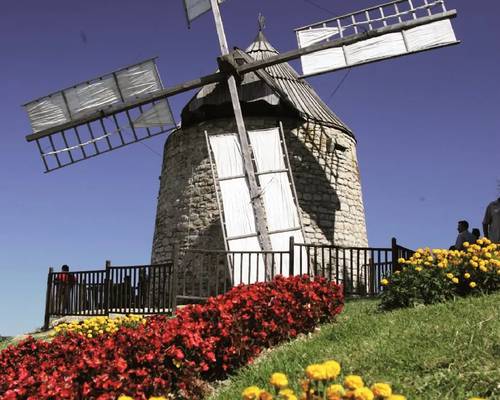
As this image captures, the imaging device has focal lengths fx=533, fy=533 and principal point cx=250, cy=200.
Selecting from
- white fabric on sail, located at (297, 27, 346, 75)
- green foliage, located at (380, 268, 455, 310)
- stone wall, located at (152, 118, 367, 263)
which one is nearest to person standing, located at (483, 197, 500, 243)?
green foliage, located at (380, 268, 455, 310)

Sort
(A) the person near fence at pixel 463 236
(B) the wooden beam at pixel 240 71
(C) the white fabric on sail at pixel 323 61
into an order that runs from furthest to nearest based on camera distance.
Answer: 1. (C) the white fabric on sail at pixel 323 61
2. (B) the wooden beam at pixel 240 71
3. (A) the person near fence at pixel 463 236

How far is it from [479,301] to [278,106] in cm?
836

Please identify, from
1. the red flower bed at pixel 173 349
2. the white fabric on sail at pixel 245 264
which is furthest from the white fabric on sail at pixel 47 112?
the red flower bed at pixel 173 349

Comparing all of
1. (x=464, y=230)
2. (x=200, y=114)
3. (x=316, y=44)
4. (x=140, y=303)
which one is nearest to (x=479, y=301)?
(x=464, y=230)

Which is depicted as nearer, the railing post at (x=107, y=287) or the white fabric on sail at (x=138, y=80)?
the railing post at (x=107, y=287)

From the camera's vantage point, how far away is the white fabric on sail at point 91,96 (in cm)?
1489

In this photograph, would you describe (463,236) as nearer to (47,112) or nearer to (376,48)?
(376,48)

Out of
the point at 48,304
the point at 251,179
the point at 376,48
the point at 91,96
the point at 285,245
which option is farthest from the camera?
the point at 91,96

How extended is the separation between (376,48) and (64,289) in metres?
9.79

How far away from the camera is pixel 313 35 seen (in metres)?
13.8

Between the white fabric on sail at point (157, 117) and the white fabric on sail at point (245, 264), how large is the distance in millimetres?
4693

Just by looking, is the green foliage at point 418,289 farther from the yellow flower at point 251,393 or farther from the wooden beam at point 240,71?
the wooden beam at point 240,71

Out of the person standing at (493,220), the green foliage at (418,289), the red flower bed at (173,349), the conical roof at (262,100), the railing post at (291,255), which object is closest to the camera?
the red flower bed at (173,349)

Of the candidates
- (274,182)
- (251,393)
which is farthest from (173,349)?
(274,182)
